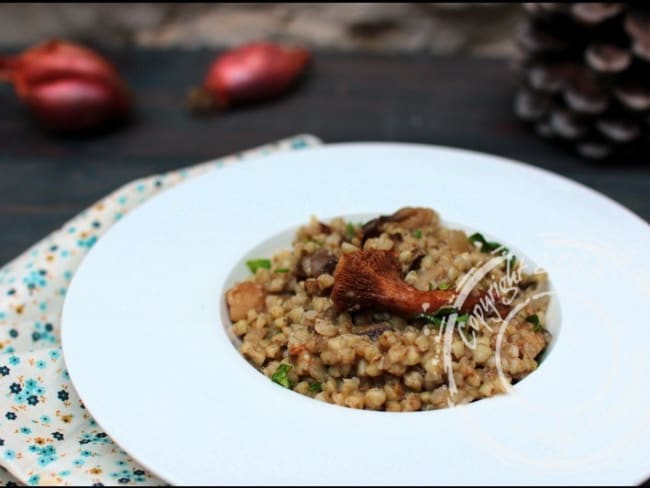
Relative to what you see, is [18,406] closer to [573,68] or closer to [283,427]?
[283,427]

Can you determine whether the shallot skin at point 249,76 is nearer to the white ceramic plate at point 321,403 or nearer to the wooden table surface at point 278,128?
the wooden table surface at point 278,128

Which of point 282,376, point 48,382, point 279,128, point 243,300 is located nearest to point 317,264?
point 243,300

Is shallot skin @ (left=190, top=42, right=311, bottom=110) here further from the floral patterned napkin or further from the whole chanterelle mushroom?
the whole chanterelle mushroom

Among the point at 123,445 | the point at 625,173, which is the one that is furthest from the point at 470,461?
the point at 625,173

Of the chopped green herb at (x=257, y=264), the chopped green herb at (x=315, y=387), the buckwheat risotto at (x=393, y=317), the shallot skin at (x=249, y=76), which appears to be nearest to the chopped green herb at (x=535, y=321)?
the buckwheat risotto at (x=393, y=317)

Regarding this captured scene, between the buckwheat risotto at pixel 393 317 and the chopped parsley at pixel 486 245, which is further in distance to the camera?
the chopped parsley at pixel 486 245

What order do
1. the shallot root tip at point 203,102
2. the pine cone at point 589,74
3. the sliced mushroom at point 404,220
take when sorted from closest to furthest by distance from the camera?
the sliced mushroom at point 404,220 < the pine cone at point 589,74 < the shallot root tip at point 203,102

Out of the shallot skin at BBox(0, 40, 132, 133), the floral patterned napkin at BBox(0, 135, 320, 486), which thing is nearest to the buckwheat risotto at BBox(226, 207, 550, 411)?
the floral patterned napkin at BBox(0, 135, 320, 486)

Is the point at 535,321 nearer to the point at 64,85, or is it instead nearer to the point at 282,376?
the point at 282,376
